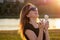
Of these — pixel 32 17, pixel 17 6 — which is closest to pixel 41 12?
pixel 17 6

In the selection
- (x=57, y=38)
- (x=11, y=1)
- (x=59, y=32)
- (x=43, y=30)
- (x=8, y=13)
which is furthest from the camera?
(x=11, y=1)

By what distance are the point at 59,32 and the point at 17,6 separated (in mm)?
13270

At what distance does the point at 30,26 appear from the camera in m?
3.15

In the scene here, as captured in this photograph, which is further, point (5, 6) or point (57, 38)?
point (5, 6)

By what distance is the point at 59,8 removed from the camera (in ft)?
81.6

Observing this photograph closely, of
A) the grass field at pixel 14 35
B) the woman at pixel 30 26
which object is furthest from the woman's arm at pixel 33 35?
the grass field at pixel 14 35

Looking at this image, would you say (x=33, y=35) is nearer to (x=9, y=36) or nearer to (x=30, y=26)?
(x=30, y=26)

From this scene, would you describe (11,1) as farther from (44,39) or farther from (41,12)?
(44,39)

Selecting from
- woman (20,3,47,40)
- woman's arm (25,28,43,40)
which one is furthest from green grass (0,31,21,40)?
woman's arm (25,28,43,40)

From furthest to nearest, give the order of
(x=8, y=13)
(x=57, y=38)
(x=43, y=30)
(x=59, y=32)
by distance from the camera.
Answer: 1. (x=8, y=13)
2. (x=59, y=32)
3. (x=57, y=38)
4. (x=43, y=30)

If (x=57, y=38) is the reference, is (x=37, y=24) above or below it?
above

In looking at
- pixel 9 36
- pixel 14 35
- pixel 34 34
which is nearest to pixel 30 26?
pixel 34 34

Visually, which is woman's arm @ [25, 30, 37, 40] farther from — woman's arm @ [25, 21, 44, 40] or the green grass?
the green grass

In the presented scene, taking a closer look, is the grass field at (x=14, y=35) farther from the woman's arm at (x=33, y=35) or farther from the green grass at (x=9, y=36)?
the woman's arm at (x=33, y=35)
